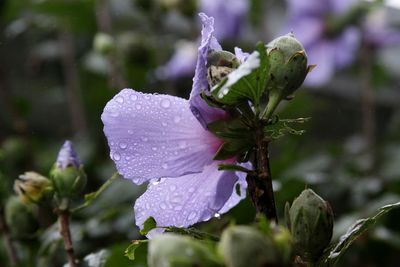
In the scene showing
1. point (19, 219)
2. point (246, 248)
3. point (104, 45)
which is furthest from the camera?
point (104, 45)

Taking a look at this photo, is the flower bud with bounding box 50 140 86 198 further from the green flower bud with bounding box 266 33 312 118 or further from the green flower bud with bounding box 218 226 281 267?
the green flower bud with bounding box 218 226 281 267

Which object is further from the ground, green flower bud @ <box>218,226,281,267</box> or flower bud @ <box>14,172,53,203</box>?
green flower bud @ <box>218,226,281,267</box>

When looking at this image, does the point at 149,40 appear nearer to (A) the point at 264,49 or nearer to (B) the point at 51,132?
(B) the point at 51,132

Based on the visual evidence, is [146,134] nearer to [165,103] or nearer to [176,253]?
[165,103]

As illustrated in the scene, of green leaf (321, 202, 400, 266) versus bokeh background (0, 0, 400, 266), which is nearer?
green leaf (321, 202, 400, 266)

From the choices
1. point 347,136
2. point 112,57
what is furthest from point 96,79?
point 347,136

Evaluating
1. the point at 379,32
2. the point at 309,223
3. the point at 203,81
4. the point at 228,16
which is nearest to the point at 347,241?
the point at 309,223

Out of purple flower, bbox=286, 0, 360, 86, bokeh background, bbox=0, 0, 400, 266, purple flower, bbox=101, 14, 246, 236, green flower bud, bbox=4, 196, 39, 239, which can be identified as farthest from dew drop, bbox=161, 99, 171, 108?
purple flower, bbox=286, 0, 360, 86
